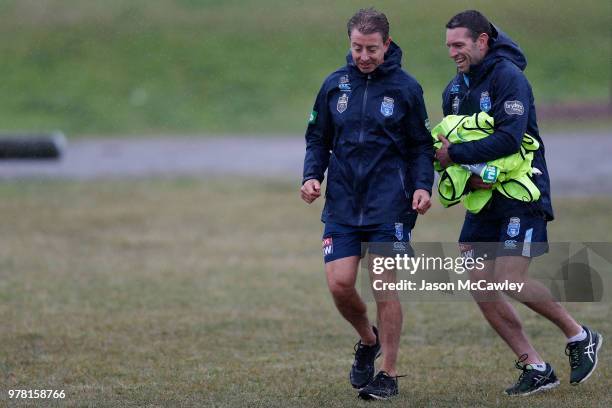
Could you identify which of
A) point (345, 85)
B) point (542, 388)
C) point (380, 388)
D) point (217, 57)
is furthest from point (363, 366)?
point (217, 57)

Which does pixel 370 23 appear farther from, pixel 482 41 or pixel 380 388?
pixel 380 388

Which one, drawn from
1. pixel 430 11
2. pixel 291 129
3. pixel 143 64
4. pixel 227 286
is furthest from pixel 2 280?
pixel 430 11

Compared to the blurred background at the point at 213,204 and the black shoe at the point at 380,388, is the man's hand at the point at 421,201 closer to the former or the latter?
the black shoe at the point at 380,388

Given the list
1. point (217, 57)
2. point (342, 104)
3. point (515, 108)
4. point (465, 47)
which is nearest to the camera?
point (515, 108)

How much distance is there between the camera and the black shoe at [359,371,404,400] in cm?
627

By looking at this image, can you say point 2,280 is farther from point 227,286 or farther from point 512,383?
point 512,383

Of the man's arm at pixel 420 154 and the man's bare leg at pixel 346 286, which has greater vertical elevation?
the man's arm at pixel 420 154

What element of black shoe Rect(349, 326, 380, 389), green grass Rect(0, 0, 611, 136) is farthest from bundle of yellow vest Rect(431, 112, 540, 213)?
green grass Rect(0, 0, 611, 136)

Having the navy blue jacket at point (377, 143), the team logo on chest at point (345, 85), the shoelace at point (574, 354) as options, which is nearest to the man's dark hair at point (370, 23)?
the navy blue jacket at point (377, 143)

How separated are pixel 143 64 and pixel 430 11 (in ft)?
25.3

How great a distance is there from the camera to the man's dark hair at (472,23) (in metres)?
6.22

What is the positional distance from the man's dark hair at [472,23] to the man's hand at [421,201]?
91cm

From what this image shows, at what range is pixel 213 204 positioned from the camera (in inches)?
616

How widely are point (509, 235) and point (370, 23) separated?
4.68 feet
